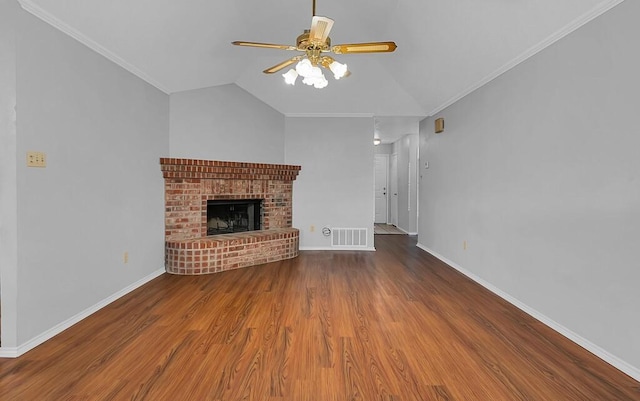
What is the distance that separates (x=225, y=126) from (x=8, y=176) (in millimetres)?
2851

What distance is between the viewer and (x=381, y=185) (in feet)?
31.0

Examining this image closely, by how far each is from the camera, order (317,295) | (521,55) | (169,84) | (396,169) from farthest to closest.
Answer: (396,169), (169,84), (317,295), (521,55)

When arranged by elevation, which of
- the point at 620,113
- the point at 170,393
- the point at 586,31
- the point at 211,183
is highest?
the point at 586,31

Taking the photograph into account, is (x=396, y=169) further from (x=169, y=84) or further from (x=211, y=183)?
(x=169, y=84)

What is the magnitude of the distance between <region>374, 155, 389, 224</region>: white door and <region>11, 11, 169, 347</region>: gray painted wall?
6.80m

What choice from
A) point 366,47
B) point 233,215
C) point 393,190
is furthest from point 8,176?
point 393,190

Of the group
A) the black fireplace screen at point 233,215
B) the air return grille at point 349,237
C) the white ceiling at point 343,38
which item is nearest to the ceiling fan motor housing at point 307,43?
the white ceiling at point 343,38

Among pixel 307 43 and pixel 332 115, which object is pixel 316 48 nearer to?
pixel 307 43

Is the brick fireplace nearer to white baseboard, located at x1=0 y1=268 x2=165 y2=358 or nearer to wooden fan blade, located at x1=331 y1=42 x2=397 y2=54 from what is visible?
white baseboard, located at x1=0 y1=268 x2=165 y2=358

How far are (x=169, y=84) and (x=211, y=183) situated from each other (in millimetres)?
1360

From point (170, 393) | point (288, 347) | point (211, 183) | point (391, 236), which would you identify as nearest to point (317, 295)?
point (288, 347)

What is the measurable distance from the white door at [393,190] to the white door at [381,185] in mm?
207

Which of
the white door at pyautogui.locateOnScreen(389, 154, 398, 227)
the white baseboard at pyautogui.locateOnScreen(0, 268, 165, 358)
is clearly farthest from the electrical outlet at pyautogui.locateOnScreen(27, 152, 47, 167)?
the white door at pyautogui.locateOnScreen(389, 154, 398, 227)

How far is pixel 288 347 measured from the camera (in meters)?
2.18
